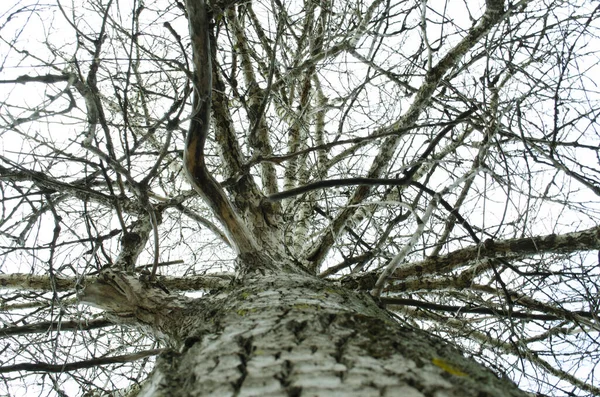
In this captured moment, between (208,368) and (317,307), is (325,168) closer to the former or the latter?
(317,307)

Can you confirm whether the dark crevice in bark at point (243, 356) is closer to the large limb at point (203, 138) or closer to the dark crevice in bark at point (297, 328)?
the dark crevice in bark at point (297, 328)

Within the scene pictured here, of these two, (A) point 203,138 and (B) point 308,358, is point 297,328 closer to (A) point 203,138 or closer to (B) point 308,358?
(B) point 308,358

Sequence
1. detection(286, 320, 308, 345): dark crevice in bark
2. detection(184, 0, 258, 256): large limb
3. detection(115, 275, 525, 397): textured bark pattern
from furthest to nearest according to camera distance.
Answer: detection(184, 0, 258, 256): large limb
detection(286, 320, 308, 345): dark crevice in bark
detection(115, 275, 525, 397): textured bark pattern

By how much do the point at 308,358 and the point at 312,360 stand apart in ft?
0.04

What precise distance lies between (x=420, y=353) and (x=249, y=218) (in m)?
1.41

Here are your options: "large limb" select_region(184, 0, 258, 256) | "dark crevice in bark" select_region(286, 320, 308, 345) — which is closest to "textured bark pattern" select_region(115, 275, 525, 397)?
"dark crevice in bark" select_region(286, 320, 308, 345)

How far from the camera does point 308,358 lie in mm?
734

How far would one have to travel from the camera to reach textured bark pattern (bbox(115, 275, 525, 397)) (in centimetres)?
65

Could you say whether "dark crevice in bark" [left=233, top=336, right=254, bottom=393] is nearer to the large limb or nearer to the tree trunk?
the tree trunk

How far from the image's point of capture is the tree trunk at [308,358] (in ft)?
2.13

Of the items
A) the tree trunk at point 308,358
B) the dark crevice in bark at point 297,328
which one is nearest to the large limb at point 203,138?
the tree trunk at point 308,358

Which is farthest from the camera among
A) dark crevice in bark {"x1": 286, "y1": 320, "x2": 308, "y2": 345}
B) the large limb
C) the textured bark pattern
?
the large limb

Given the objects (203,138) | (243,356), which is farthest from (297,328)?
(203,138)

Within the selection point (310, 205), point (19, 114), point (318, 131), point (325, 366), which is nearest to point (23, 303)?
point (19, 114)
